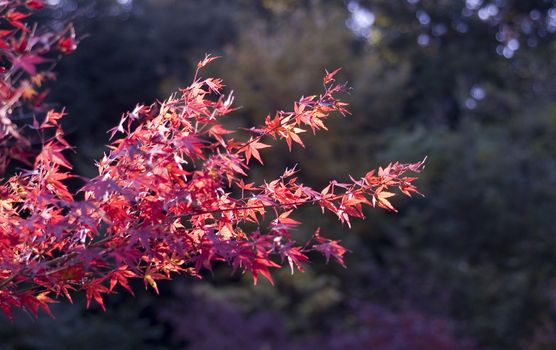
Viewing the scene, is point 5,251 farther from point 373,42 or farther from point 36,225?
point 373,42

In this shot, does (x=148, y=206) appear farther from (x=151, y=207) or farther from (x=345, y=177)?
(x=345, y=177)

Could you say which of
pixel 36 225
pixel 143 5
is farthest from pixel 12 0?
pixel 143 5

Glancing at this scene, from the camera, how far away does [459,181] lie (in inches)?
442

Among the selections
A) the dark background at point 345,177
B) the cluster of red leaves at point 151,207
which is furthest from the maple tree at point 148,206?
the dark background at point 345,177

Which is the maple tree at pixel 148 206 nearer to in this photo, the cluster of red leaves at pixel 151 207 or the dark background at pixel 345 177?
the cluster of red leaves at pixel 151 207

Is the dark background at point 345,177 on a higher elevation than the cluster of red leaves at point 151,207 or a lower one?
higher

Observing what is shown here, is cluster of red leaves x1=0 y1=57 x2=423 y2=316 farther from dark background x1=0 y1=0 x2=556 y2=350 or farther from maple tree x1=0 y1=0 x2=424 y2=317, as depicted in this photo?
dark background x1=0 y1=0 x2=556 y2=350

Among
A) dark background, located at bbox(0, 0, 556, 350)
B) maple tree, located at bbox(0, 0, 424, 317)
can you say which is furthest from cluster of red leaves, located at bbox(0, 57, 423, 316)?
dark background, located at bbox(0, 0, 556, 350)

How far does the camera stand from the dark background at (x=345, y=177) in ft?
27.3

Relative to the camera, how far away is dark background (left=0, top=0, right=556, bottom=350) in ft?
27.3

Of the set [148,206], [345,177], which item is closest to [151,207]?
[148,206]

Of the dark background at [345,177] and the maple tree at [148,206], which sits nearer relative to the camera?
the maple tree at [148,206]

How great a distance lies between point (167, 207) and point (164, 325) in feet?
27.1

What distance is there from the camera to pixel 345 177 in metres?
11.9
